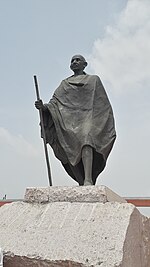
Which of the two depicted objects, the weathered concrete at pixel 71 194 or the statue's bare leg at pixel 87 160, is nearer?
the weathered concrete at pixel 71 194

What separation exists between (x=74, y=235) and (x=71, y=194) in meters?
0.50

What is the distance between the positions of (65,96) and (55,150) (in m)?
0.56

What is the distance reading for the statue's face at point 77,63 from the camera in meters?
4.21

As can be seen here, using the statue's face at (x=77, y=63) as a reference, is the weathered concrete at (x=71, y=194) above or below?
below

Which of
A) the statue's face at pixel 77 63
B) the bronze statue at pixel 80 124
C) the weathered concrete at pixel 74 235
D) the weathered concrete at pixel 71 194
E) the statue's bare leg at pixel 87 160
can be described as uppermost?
the statue's face at pixel 77 63

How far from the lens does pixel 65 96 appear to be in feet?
13.4

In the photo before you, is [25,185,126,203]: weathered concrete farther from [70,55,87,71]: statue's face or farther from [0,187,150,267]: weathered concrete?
[70,55,87,71]: statue's face

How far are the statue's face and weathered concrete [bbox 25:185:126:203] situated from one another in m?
1.51

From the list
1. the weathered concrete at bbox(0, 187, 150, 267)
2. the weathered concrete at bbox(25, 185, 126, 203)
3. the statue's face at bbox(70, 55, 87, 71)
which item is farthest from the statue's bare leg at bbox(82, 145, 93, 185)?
→ the statue's face at bbox(70, 55, 87, 71)

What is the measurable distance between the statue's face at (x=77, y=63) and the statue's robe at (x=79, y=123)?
103 millimetres

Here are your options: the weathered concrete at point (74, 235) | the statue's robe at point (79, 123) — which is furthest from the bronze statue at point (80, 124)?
the weathered concrete at point (74, 235)

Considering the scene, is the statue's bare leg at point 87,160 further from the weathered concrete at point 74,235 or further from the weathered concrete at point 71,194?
the weathered concrete at point 74,235

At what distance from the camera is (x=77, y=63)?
13.8 ft

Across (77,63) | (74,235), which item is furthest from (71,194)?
(77,63)
